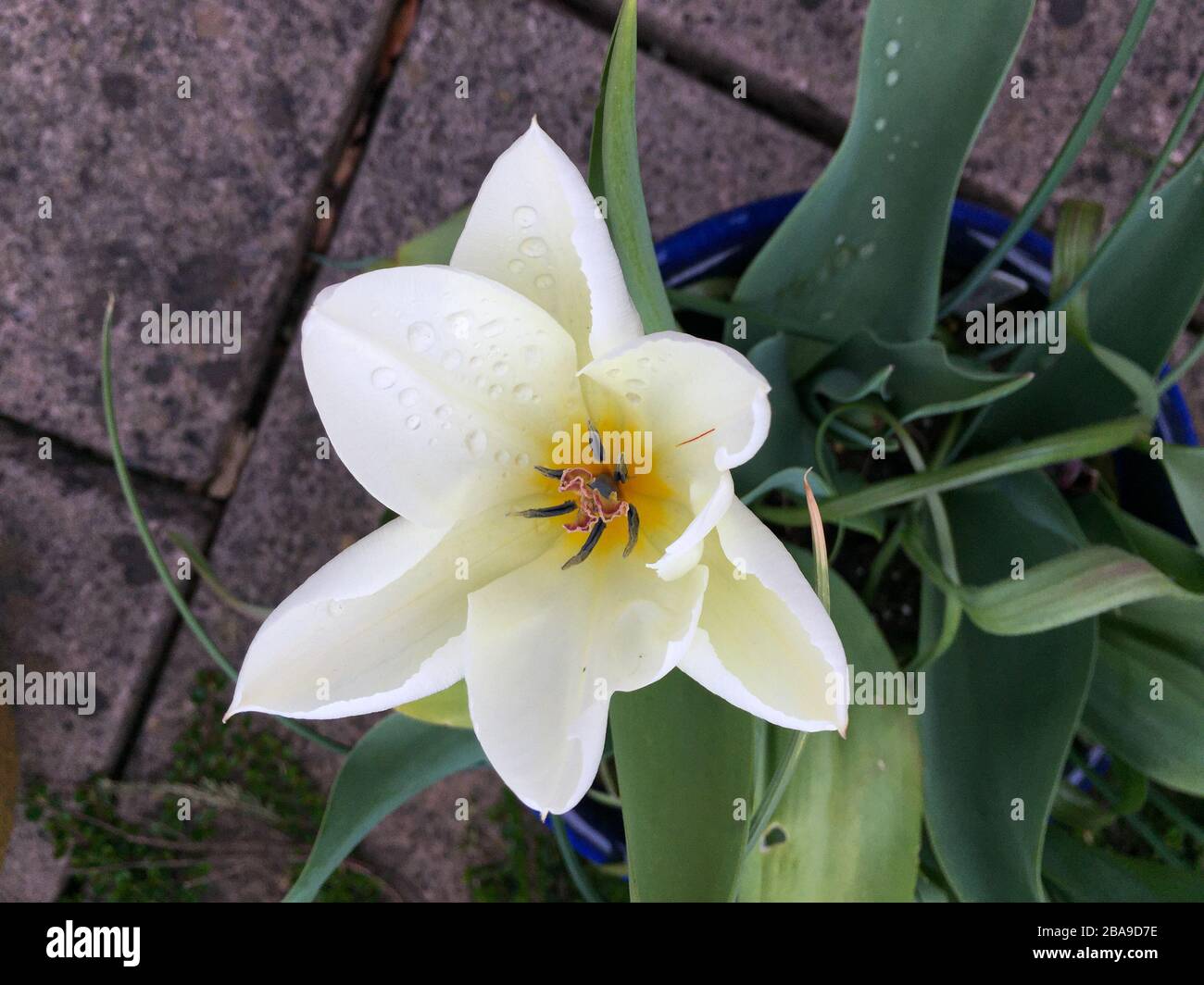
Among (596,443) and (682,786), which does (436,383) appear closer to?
(596,443)

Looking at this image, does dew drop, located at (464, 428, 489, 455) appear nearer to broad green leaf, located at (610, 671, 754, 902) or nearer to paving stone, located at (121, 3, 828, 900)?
broad green leaf, located at (610, 671, 754, 902)

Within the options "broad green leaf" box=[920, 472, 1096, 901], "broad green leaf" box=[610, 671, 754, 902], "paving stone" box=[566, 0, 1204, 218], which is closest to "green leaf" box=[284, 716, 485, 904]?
"broad green leaf" box=[610, 671, 754, 902]

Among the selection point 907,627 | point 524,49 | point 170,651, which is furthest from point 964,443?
point 170,651

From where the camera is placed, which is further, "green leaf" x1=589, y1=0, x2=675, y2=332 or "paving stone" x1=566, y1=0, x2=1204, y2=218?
"paving stone" x1=566, y1=0, x2=1204, y2=218

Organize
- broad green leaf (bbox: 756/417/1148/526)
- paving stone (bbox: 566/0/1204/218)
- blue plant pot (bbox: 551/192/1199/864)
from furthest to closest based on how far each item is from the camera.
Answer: paving stone (bbox: 566/0/1204/218) → blue plant pot (bbox: 551/192/1199/864) → broad green leaf (bbox: 756/417/1148/526)

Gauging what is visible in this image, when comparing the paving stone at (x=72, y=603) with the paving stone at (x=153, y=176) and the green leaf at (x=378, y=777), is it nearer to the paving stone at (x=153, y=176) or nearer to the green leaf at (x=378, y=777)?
the paving stone at (x=153, y=176)

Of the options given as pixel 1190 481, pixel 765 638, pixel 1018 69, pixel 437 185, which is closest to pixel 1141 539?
pixel 1190 481
